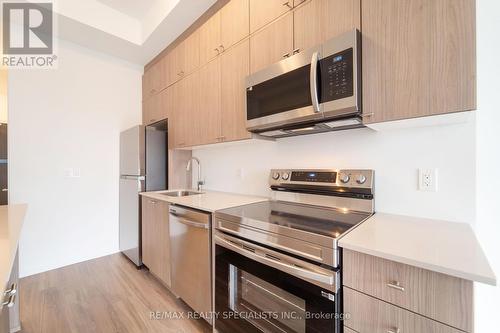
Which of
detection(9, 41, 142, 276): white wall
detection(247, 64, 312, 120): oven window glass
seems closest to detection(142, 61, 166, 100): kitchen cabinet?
detection(9, 41, 142, 276): white wall

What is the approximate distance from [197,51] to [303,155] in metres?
1.50

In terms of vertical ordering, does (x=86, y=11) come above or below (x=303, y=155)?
above

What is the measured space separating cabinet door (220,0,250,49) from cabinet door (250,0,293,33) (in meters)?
0.06

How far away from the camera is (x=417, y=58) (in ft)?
3.18

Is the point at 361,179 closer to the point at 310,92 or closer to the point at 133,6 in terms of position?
the point at 310,92

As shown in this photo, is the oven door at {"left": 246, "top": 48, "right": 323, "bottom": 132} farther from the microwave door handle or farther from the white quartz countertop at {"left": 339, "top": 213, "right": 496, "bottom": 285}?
the white quartz countertop at {"left": 339, "top": 213, "right": 496, "bottom": 285}

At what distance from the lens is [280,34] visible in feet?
4.91

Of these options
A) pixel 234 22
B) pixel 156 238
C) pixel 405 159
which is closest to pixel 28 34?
pixel 234 22

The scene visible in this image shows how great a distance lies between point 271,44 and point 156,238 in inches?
78.2

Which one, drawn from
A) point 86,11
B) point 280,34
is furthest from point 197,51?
point 86,11

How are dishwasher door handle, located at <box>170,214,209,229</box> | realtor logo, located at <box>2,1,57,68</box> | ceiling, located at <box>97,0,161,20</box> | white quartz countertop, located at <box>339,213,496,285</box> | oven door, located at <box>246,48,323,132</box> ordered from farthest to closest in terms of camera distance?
1. ceiling, located at <box>97,0,161,20</box>
2. realtor logo, located at <box>2,1,57,68</box>
3. dishwasher door handle, located at <box>170,214,209,229</box>
4. oven door, located at <box>246,48,323,132</box>
5. white quartz countertop, located at <box>339,213,496,285</box>

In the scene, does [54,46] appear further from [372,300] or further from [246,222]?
[372,300]

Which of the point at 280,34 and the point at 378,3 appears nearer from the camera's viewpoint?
the point at 378,3

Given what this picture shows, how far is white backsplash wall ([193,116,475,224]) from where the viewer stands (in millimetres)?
1070
